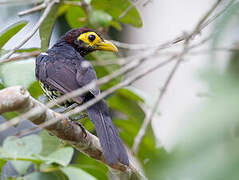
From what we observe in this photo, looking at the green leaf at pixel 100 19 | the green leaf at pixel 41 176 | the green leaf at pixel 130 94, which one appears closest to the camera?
the green leaf at pixel 41 176

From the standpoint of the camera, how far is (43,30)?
135 inches

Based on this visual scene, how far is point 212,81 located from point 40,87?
8.26 feet

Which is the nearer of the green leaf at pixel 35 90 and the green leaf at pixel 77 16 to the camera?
the green leaf at pixel 35 90

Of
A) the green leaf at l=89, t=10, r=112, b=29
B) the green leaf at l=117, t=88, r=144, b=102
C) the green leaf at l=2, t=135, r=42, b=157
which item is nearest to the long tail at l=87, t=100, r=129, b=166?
the green leaf at l=2, t=135, r=42, b=157

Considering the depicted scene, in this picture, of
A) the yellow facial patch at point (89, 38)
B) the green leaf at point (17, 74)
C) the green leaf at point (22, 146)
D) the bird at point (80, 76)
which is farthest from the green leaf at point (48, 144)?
the yellow facial patch at point (89, 38)

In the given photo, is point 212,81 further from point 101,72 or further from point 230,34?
point 101,72

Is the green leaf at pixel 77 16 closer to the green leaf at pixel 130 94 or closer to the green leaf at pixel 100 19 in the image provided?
the green leaf at pixel 100 19

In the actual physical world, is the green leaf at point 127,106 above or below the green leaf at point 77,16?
below

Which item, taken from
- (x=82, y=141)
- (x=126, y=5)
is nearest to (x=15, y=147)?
(x=82, y=141)

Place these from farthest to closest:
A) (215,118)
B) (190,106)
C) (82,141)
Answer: (82,141) < (190,106) < (215,118)

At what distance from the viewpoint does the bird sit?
2.54 m

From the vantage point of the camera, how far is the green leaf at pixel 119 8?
390 centimetres

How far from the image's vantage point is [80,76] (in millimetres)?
3035

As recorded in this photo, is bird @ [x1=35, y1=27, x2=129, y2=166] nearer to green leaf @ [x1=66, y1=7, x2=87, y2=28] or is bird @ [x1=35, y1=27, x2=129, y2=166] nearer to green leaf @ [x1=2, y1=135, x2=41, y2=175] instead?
green leaf @ [x1=66, y1=7, x2=87, y2=28]
